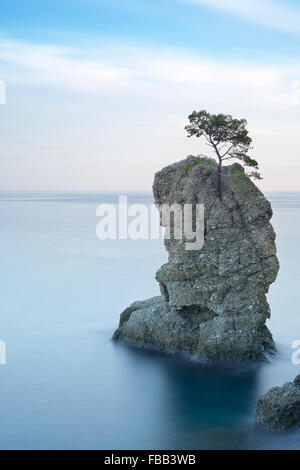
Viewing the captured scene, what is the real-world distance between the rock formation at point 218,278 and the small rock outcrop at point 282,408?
6.95 m

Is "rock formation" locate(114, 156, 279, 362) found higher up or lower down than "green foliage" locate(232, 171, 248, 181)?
lower down

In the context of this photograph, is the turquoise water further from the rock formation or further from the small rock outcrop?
the rock formation

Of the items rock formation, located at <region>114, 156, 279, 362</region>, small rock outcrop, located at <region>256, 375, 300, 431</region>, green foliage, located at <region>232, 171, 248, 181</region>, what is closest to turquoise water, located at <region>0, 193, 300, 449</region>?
small rock outcrop, located at <region>256, 375, 300, 431</region>

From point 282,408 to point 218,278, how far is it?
10.2 meters

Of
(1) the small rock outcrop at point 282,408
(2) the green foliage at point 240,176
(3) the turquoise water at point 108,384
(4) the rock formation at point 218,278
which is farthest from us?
(2) the green foliage at point 240,176

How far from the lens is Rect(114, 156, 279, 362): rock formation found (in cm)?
3475

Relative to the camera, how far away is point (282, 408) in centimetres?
2669

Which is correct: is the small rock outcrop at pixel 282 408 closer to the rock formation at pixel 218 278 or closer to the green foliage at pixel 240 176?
the rock formation at pixel 218 278

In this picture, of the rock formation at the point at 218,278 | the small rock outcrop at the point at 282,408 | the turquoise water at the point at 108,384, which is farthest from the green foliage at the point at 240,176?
the small rock outcrop at the point at 282,408

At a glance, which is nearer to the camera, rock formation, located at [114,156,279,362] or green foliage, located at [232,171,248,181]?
rock formation, located at [114,156,279,362]

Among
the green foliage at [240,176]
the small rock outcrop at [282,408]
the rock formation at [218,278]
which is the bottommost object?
the small rock outcrop at [282,408]

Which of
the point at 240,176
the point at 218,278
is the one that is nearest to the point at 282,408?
the point at 218,278

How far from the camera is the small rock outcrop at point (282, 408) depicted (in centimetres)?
2664

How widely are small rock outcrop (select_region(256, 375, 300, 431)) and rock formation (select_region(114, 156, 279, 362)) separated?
6947mm
